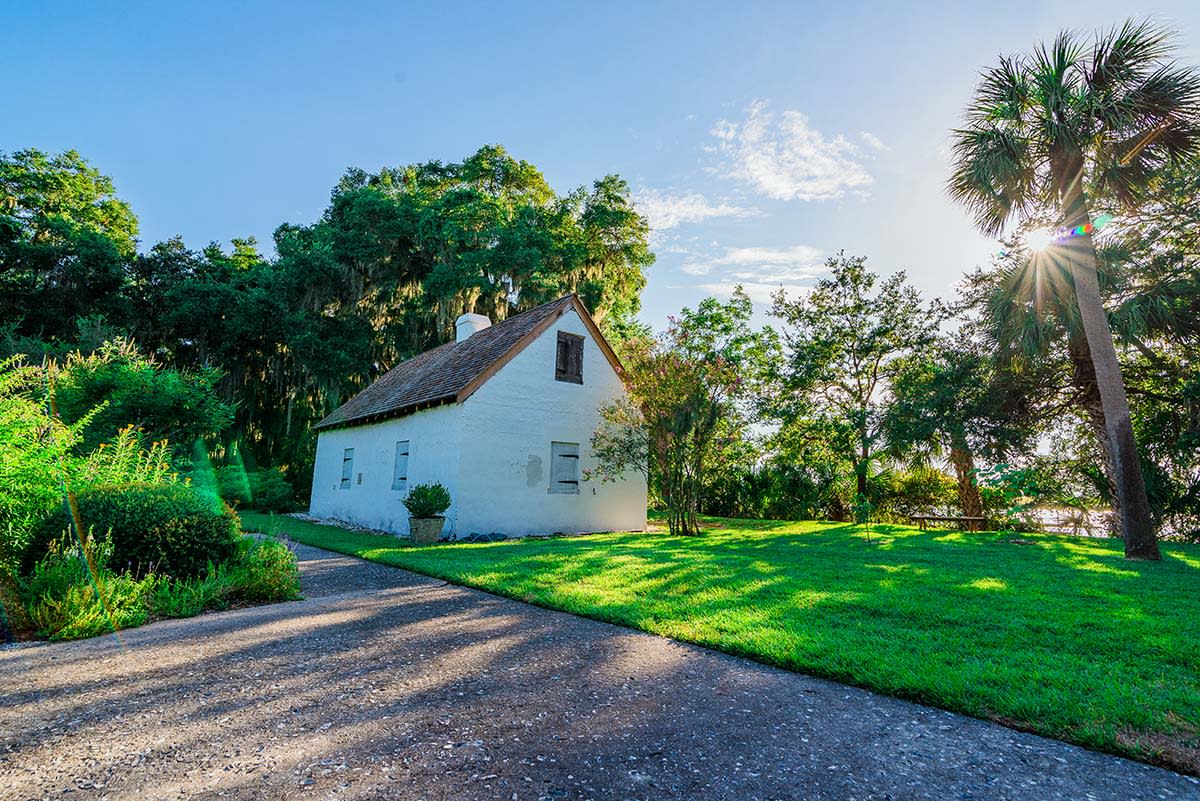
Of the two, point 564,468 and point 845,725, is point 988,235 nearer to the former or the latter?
point 564,468

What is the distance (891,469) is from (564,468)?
1120 cm

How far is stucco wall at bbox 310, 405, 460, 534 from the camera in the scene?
508 inches

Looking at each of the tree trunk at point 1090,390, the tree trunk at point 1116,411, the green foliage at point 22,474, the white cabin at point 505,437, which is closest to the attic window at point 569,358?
the white cabin at point 505,437

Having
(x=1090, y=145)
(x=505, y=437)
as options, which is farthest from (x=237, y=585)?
(x=1090, y=145)

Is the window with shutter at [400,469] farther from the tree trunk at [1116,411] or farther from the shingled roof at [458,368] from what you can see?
the tree trunk at [1116,411]

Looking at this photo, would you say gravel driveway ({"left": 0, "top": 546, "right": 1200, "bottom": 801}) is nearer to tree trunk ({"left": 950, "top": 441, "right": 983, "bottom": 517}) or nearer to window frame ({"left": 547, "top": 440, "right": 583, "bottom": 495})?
window frame ({"left": 547, "top": 440, "right": 583, "bottom": 495})

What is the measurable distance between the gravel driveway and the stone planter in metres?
7.13

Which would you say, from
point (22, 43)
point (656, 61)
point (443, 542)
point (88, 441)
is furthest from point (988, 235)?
point (88, 441)

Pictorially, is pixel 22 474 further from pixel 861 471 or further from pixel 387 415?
pixel 861 471

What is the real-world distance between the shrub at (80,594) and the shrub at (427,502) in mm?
6113

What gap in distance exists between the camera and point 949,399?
1419cm

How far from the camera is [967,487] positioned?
682 inches

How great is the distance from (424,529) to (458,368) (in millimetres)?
4614

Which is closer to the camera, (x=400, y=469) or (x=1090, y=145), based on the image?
(x=1090, y=145)
